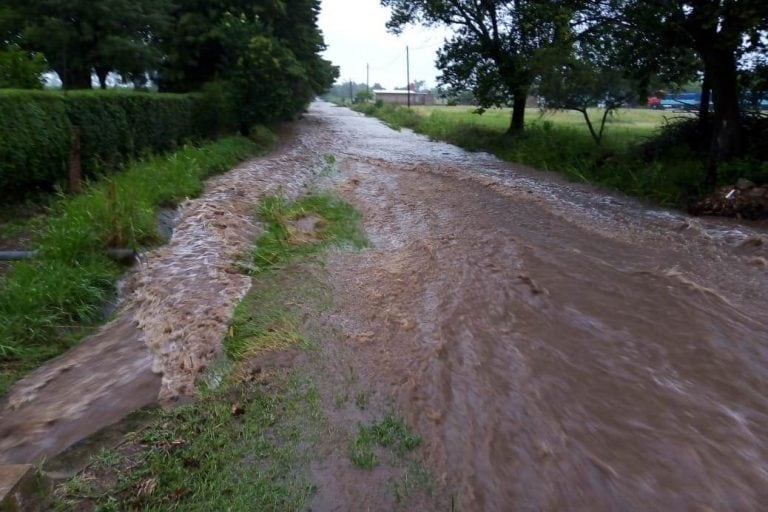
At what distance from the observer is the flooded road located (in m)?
3.48

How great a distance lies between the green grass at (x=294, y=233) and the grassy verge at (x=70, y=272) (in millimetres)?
1472

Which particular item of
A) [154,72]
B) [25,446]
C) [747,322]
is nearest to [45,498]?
[25,446]

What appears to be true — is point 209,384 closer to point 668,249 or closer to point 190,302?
point 190,302

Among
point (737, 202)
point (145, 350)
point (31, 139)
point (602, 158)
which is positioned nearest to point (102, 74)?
point (31, 139)

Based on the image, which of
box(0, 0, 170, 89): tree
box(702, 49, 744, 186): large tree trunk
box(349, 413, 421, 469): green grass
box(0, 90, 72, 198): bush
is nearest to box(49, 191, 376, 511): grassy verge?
box(349, 413, 421, 469): green grass

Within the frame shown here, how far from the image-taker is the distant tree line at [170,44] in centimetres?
1680

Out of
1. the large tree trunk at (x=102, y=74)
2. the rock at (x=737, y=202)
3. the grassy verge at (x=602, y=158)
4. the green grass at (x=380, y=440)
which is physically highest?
the large tree trunk at (x=102, y=74)

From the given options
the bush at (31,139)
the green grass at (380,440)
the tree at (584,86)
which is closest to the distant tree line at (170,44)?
the bush at (31,139)

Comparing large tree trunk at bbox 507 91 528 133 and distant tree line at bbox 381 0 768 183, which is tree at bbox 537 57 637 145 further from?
large tree trunk at bbox 507 91 528 133

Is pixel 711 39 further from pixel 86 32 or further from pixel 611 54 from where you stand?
pixel 86 32

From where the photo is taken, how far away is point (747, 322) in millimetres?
5496

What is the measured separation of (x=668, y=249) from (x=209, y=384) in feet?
20.7

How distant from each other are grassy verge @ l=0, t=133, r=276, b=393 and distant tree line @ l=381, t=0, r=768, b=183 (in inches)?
374

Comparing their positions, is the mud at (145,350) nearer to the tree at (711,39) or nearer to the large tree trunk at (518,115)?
the tree at (711,39)
